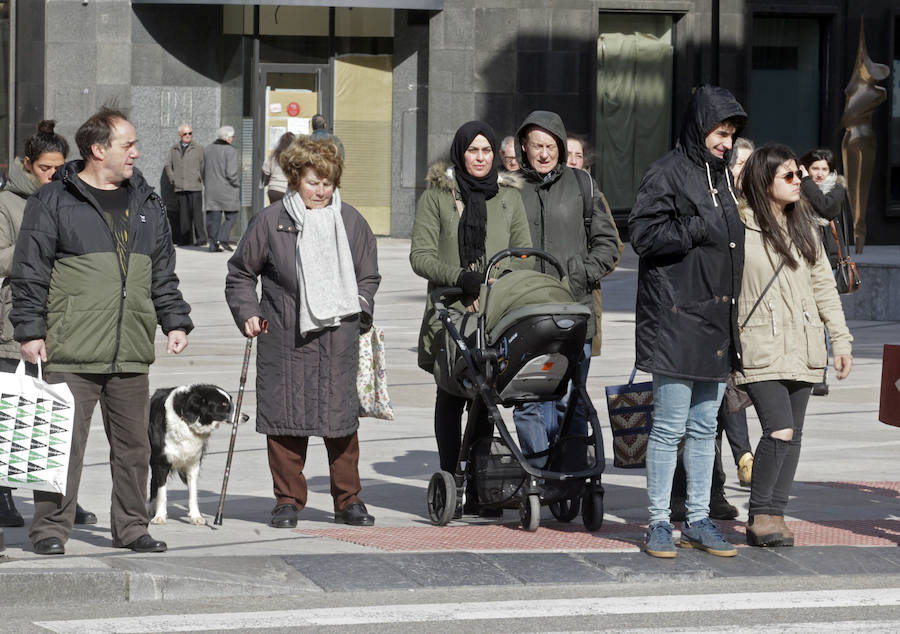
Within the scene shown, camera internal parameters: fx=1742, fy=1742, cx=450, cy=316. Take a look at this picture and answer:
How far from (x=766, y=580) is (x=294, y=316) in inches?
96.9

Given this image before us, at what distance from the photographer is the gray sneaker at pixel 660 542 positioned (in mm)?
7227

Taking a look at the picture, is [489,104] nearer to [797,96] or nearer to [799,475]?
[797,96]

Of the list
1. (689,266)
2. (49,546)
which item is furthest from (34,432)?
(689,266)

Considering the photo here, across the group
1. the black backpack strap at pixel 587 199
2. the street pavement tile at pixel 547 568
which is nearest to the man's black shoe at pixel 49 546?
the street pavement tile at pixel 547 568

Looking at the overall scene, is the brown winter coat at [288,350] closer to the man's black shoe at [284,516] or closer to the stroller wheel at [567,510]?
the man's black shoe at [284,516]

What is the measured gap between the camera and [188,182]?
26.7 meters

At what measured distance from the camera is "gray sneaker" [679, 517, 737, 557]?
7.32 m

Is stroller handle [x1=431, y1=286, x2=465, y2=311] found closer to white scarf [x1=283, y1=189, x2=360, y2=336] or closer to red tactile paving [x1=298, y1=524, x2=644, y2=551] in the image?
white scarf [x1=283, y1=189, x2=360, y2=336]

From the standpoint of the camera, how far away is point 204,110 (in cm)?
2786

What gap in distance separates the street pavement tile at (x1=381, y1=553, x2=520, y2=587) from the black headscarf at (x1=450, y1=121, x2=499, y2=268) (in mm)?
1657

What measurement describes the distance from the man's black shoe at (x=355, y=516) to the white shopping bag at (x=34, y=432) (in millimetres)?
1617

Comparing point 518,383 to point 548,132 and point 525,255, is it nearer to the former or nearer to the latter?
point 525,255

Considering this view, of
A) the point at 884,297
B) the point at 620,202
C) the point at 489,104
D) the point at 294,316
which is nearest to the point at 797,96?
the point at 620,202

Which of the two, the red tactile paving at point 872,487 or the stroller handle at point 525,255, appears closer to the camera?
the stroller handle at point 525,255
